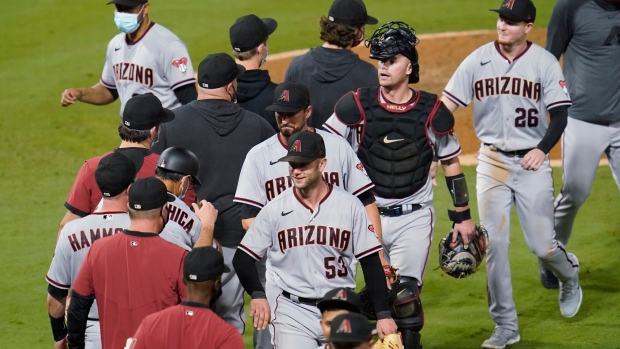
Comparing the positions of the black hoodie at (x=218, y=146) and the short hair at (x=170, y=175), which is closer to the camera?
the short hair at (x=170, y=175)

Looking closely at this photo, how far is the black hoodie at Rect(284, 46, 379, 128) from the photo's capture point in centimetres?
704

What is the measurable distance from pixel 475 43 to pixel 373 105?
8.38 m

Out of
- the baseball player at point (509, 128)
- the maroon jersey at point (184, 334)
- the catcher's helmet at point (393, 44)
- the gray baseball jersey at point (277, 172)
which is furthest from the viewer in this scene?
the baseball player at point (509, 128)

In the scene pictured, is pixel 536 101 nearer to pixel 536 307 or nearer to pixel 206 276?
pixel 536 307

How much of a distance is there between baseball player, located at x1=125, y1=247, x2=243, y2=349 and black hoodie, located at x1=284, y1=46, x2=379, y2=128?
8.95 feet

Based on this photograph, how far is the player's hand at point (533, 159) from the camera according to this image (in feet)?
21.8

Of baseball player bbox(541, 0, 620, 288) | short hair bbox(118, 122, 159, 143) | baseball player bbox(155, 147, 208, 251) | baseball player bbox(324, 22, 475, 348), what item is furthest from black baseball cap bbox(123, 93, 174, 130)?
baseball player bbox(541, 0, 620, 288)

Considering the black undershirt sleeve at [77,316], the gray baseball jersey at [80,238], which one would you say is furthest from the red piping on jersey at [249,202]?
the black undershirt sleeve at [77,316]

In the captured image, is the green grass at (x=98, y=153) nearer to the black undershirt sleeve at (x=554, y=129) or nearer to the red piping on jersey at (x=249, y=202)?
the black undershirt sleeve at (x=554, y=129)

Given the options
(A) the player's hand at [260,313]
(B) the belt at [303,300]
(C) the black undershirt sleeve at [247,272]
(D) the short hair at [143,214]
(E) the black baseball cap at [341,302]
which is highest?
(D) the short hair at [143,214]

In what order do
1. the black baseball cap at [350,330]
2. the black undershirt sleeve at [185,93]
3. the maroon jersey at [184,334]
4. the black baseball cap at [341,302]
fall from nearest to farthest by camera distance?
the black baseball cap at [350,330] < the maroon jersey at [184,334] < the black baseball cap at [341,302] < the black undershirt sleeve at [185,93]

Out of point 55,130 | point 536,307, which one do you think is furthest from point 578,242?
point 55,130

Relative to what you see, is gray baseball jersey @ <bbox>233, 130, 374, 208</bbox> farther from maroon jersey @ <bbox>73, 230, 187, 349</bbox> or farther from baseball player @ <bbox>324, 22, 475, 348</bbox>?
maroon jersey @ <bbox>73, 230, 187, 349</bbox>

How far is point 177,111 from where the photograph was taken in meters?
6.14
